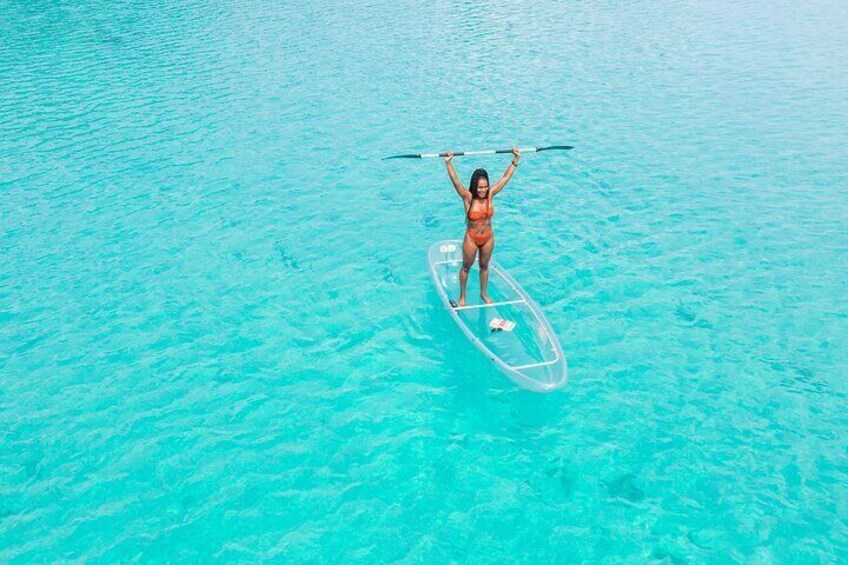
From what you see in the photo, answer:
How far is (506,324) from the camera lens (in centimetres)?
1163

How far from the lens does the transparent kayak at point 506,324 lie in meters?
10.5

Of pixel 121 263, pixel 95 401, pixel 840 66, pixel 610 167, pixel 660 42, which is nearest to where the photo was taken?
pixel 95 401

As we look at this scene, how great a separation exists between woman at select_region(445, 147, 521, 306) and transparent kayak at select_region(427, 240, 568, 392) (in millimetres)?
357

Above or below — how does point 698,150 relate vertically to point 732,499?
above

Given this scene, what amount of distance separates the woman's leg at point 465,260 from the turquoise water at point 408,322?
0.65m

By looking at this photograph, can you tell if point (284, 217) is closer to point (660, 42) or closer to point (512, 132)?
point (512, 132)

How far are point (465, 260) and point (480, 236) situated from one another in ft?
2.02

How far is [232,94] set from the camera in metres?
24.9

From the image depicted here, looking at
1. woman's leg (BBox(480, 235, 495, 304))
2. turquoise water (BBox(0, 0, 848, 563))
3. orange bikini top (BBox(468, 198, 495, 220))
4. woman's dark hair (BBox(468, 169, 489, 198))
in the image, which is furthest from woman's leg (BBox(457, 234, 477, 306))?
woman's dark hair (BBox(468, 169, 489, 198))

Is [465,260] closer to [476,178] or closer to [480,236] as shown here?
[480,236]

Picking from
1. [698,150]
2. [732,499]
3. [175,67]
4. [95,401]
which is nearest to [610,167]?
[698,150]

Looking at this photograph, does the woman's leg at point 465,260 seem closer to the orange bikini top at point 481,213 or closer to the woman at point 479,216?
the woman at point 479,216

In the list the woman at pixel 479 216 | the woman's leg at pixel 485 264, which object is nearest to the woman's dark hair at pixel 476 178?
the woman at pixel 479 216

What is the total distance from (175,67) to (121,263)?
16516 millimetres
